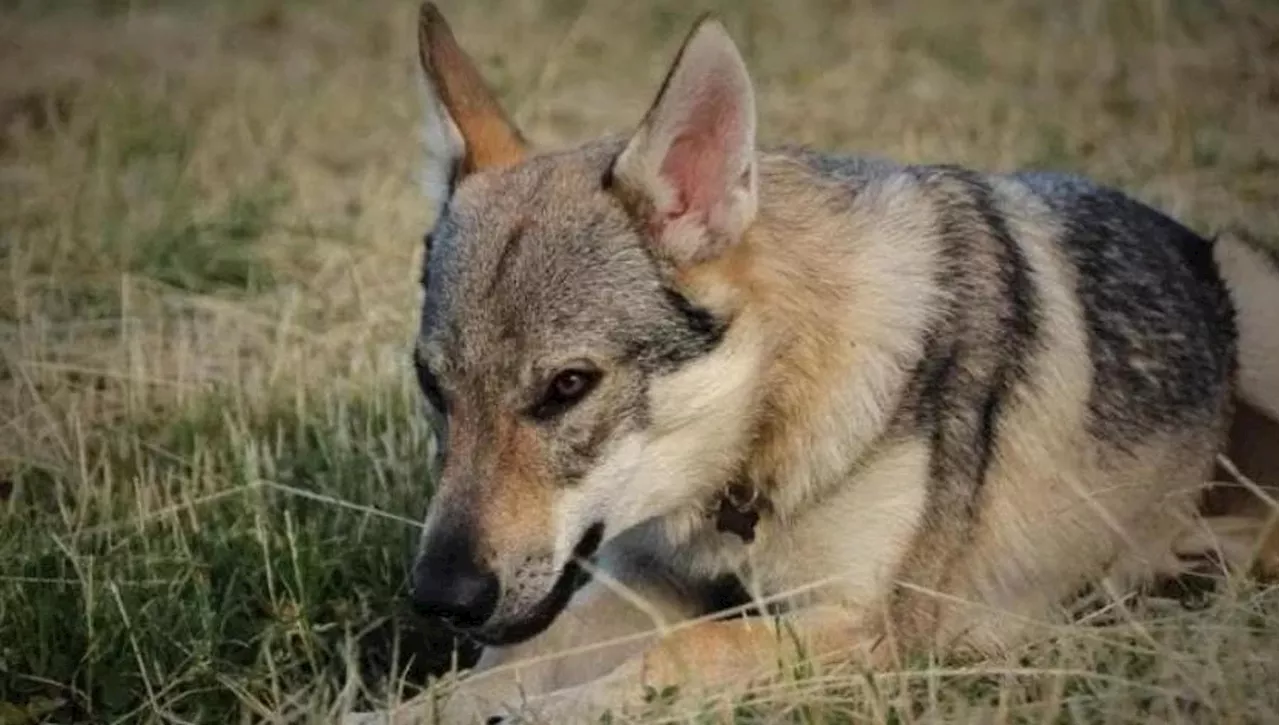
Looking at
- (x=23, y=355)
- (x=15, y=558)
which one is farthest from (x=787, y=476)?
(x=23, y=355)

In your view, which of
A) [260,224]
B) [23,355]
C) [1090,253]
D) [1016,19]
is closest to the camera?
[1090,253]

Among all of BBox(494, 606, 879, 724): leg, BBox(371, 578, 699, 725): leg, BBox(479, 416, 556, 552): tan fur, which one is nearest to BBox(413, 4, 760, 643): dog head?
BBox(479, 416, 556, 552): tan fur

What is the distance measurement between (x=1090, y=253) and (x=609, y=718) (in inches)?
74.1

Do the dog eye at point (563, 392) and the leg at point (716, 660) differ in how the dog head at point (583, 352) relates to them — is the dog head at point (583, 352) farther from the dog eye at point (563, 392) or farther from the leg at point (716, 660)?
the leg at point (716, 660)

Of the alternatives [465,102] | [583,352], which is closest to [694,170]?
[583,352]

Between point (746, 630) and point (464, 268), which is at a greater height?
point (464, 268)

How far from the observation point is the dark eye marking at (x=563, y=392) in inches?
193

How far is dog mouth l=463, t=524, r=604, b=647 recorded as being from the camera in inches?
193

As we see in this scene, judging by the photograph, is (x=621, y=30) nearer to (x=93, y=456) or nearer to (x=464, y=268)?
(x=93, y=456)

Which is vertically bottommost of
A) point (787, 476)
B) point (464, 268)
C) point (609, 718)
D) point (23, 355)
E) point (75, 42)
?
point (75, 42)

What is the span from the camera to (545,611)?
4.98m

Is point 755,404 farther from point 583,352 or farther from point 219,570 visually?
point 219,570

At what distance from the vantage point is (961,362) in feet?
17.9

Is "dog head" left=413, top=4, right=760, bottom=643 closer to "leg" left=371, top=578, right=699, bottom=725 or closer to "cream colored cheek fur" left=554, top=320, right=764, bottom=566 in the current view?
"cream colored cheek fur" left=554, top=320, right=764, bottom=566
